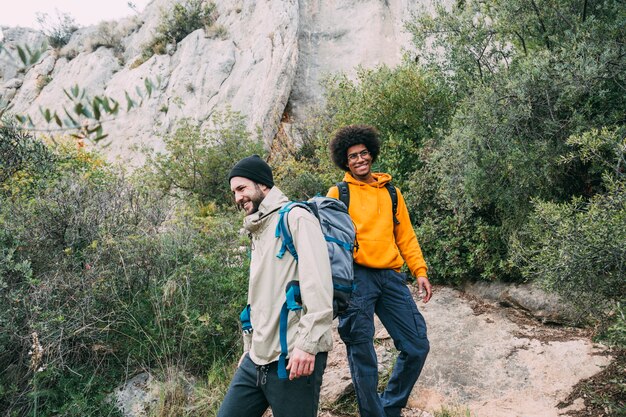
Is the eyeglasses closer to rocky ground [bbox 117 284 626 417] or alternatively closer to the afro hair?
the afro hair

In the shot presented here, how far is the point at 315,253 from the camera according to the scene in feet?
8.01

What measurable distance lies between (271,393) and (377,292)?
3.95ft

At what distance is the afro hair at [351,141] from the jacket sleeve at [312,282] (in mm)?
1437

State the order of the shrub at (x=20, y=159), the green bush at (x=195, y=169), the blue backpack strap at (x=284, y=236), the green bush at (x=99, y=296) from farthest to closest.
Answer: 1. the green bush at (x=195, y=169)
2. the shrub at (x=20, y=159)
3. the green bush at (x=99, y=296)
4. the blue backpack strap at (x=284, y=236)

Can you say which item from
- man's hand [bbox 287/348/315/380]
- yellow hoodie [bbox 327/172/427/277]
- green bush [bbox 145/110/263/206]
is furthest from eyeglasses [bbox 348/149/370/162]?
green bush [bbox 145/110/263/206]

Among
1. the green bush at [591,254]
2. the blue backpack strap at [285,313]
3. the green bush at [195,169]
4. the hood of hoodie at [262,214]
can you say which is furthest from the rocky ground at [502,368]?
the green bush at [195,169]

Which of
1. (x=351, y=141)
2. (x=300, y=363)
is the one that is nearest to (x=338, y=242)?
(x=300, y=363)

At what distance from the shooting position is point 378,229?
3.51m

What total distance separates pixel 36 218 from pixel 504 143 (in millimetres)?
5565

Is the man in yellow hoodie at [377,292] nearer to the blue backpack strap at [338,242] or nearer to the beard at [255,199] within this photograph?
the blue backpack strap at [338,242]

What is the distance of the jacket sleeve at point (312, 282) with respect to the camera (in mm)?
2303

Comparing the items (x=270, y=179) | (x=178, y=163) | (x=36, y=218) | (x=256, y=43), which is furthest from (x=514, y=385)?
(x=256, y=43)

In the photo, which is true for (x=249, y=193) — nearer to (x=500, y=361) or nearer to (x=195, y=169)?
(x=500, y=361)

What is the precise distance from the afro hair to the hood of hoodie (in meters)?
1.33
